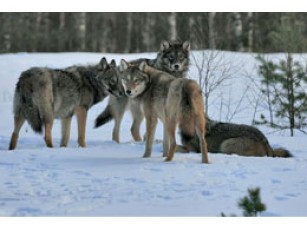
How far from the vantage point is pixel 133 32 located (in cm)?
1853

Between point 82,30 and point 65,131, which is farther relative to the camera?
point 82,30

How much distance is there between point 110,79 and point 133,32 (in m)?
10.4

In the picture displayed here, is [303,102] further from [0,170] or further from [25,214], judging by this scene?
[25,214]

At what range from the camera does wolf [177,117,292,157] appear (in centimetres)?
726

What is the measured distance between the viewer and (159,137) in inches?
372

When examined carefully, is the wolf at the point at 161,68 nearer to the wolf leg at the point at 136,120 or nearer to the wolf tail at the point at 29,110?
the wolf leg at the point at 136,120

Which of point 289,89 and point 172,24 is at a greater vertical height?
point 172,24

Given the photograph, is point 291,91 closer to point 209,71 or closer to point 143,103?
point 209,71

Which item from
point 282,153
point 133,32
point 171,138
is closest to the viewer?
point 171,138

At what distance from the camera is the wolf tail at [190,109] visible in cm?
615

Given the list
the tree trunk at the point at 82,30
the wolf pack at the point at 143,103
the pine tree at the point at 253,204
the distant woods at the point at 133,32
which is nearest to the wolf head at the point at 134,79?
the wolf pack at the point at 143,103

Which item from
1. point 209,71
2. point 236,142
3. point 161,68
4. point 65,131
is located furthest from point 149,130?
point 209,71

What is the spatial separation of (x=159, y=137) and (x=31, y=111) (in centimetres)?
249

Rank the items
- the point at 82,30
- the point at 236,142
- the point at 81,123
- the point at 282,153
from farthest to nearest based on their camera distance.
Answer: the point at 82,30, the point at 81,123, the point at 236,142, the point at 282,153
